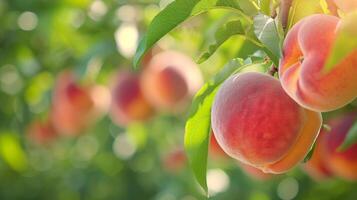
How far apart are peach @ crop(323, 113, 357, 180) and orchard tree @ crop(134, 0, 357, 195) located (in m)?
0.38

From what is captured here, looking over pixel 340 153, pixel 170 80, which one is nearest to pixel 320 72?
pixel 340 153

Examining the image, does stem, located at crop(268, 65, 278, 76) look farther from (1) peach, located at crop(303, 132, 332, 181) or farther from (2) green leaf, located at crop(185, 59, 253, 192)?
(1) peach, located at crop(303, 132, 332, 181)

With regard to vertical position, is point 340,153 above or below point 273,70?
below

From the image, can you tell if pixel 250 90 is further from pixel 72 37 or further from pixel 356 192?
pixel 72 37

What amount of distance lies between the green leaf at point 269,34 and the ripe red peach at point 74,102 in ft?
4.86

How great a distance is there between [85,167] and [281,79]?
2494mm

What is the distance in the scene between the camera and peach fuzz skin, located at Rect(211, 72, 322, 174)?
2.78ft

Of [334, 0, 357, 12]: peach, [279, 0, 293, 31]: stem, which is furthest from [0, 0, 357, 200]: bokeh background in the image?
[334, 0, 357, 12]: peach

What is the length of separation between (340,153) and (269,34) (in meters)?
0.57

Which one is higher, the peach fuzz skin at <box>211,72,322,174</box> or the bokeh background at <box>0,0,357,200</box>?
the peach fuzz skin at <box>211,72,322,174</box>

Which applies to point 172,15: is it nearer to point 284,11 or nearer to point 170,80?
point 284,11

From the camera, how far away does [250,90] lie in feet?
2.85

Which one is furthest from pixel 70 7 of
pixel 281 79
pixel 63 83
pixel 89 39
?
pixel 281 79

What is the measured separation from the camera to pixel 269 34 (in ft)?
2.93
